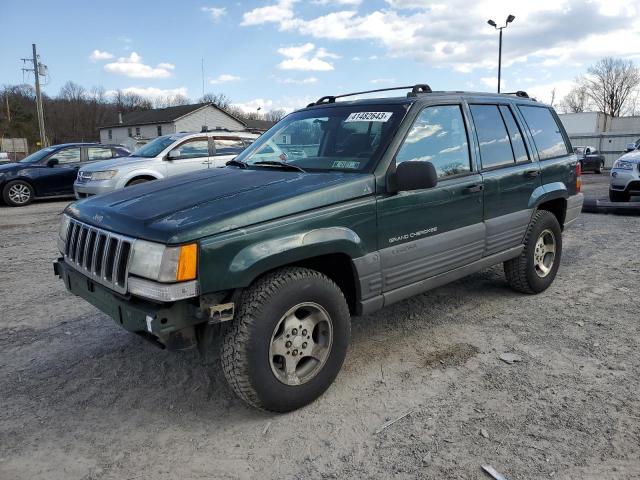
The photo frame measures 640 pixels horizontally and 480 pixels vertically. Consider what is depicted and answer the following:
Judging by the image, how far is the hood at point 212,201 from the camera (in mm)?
2678

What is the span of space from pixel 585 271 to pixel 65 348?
5534 mm

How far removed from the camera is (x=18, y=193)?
42.3 ft

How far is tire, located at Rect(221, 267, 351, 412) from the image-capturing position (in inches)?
109

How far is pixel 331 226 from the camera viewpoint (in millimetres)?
3084

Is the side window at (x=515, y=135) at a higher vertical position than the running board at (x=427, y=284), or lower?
higher

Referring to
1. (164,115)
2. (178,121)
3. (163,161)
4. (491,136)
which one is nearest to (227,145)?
(163,161)

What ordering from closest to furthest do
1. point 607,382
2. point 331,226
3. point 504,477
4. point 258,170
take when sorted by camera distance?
point 504,477
point 331,226
point 607,382
point 258,170

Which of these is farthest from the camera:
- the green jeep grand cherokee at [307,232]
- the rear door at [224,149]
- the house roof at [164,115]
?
the house roof at [164,115]

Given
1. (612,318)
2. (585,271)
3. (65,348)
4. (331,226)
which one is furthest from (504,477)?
(585,271)

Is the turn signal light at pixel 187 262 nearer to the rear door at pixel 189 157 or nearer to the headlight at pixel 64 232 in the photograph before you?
the headlight at pixel 64 232

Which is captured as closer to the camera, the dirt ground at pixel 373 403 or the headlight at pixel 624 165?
the dirt ground at pixel 373 403

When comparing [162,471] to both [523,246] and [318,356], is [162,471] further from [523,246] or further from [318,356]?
[523,246]

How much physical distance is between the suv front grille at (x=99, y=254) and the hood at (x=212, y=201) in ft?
0.19

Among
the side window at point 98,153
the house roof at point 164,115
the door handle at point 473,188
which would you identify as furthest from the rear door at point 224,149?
the house roof at point 164,115
